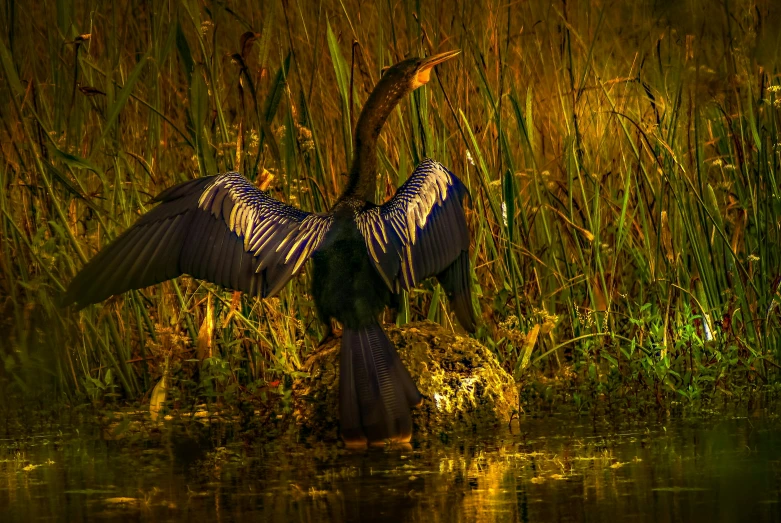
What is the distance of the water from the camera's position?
4.49m

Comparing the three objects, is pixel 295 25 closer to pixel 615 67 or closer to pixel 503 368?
pixel 615 67

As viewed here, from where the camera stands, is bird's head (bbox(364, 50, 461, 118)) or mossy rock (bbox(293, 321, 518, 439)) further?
bird's head (bbox(364, 50, 461, 118))

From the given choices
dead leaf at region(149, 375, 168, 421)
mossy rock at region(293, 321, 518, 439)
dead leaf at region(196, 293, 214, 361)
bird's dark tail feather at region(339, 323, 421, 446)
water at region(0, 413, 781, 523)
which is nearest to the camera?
water at region(0, 413, 781, 523)

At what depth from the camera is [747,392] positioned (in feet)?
21.2

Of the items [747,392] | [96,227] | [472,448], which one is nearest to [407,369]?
[472,448]

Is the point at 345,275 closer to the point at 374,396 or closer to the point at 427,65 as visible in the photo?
the point at 374,396

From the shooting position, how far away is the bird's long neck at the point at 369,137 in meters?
6.33

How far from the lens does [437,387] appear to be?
20.0 ft

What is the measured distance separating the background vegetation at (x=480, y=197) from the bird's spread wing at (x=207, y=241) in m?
0.52

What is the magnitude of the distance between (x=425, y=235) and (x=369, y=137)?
618mm

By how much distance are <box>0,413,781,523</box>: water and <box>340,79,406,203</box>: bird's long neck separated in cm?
126

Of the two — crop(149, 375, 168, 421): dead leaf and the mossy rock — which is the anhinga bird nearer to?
the mossy rock

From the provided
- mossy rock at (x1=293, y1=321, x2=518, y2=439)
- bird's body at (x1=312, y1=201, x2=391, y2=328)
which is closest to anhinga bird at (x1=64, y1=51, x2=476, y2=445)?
bird's body at (x1=312, y1=201, x2=391, y2=328)

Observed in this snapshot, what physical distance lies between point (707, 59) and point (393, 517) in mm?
4008
